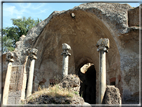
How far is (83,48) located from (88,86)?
5.52 metres

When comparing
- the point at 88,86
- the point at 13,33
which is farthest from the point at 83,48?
the point at 13,33

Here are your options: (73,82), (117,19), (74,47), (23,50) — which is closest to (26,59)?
(23,50)

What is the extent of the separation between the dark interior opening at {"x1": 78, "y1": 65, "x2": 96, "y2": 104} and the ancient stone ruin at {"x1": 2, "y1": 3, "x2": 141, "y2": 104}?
9.46 ft

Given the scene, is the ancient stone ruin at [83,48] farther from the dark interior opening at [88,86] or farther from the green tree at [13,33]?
the green tree at [13,33]

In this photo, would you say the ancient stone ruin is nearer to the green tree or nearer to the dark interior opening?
the dark interior opening

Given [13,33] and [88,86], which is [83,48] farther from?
[13,33]

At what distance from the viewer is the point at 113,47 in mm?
12773

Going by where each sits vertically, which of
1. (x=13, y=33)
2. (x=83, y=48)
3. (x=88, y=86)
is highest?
(x=13, y=33)

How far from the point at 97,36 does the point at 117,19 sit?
241 centimetres

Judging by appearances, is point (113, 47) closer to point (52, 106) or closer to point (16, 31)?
point (52, 106)

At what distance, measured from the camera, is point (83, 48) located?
15375 mm

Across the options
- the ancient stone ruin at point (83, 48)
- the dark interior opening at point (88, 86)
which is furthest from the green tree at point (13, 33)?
the dark interior opening at point (88, 86)

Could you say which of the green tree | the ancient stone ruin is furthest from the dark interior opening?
the green tree

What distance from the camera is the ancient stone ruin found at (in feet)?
37.2
